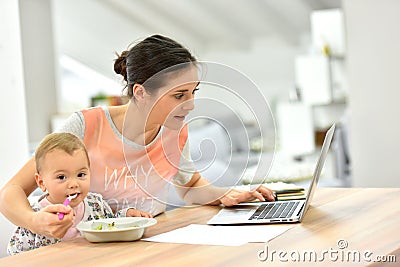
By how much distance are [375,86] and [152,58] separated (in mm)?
1916

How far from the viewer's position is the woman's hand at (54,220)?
153cm

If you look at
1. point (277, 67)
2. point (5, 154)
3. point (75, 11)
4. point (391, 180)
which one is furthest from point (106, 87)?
point (5, 154)

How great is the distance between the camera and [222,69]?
Result: 177 cm

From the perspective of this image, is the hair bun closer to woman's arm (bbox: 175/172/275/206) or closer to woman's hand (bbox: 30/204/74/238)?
woman's arm (bbox: 175/172/275/206)

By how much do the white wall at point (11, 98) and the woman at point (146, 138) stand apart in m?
0.57

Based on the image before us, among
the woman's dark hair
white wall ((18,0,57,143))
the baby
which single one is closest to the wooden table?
the baby

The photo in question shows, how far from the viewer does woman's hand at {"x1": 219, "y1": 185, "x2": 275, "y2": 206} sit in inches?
78.6

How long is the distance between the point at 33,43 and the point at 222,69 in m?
5.15

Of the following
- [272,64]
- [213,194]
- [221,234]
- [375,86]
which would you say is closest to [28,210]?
[221,234]

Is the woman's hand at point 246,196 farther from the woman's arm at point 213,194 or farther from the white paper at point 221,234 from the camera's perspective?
the white paper at point 221,234

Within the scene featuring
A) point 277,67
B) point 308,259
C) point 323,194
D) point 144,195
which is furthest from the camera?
point 277,67

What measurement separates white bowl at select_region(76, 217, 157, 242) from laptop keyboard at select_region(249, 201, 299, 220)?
1.02 feet

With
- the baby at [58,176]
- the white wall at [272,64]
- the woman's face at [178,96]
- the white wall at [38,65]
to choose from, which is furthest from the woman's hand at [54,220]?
the white wall at [272,64]

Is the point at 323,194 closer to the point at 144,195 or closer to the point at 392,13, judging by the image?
the point at 144,195
